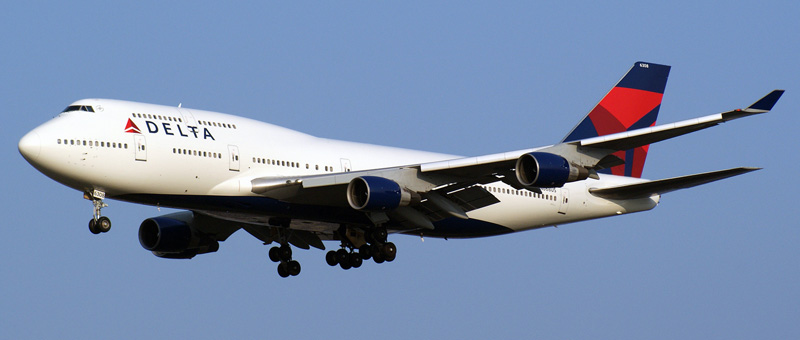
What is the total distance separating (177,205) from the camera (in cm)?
3531

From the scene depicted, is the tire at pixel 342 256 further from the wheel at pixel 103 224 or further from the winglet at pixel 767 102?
the winglet at pixel 767 102

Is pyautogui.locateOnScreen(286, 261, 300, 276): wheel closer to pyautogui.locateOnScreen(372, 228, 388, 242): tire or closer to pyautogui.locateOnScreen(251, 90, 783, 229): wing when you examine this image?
pyautogui.locateOnScreen(372, 228, 388, 242): tire

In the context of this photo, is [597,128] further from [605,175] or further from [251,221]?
[251,221]

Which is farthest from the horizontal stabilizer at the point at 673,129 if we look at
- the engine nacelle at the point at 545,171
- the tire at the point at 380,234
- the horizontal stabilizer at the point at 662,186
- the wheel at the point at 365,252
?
the wheel at the point at 365,252

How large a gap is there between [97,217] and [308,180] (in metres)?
6.22

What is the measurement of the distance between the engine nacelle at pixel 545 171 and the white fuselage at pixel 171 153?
6783mm

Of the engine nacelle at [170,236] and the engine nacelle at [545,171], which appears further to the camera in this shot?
the engine nacelle at [170,236]

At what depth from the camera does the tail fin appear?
46.5m

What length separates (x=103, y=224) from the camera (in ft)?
112

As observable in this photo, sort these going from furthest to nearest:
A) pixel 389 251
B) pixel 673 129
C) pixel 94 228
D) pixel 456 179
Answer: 1. pixel 389 251
2. pixel 456 179
3. pixel 94 228
4. pixel 673 129

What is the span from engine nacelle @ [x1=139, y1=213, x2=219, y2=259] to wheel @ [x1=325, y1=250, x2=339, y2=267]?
15.9 ft

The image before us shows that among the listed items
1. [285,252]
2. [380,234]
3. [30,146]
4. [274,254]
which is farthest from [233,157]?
[274,254]

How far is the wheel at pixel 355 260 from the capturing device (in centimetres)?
4009

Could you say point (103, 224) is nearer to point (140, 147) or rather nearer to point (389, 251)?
point (140, 147)
